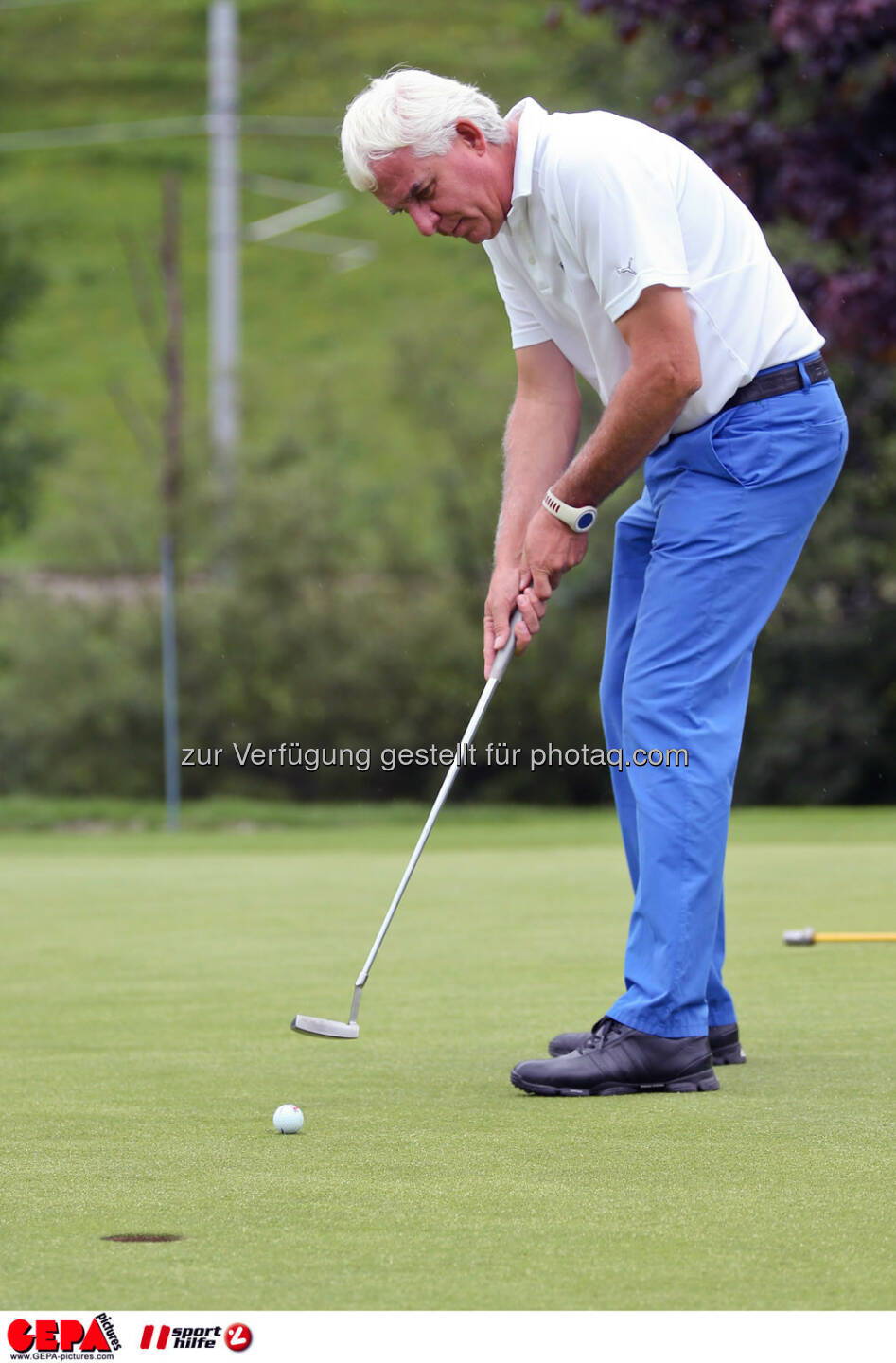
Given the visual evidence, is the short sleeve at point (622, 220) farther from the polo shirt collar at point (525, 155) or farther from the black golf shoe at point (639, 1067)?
the black golf shoe at point (639, 1067)

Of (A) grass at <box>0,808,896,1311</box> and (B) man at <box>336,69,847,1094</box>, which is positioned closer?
(A) grass at <box>0,808,896,1311</box>

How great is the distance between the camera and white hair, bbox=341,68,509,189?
343cm

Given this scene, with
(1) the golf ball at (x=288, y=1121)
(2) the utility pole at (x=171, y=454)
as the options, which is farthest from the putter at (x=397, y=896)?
(2) the utility pole at (x=171, y=454)

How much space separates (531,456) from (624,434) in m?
0.56

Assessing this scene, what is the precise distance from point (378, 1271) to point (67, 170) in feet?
225

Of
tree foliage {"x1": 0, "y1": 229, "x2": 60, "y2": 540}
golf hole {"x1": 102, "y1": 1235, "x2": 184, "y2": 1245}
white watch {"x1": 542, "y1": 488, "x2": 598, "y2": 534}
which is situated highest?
white watch {"x1": 542, "y1": 488, "x2": 598, "y2": 534}

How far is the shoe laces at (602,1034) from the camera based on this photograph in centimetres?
346

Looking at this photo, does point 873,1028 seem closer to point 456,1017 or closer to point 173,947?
point 456,1017

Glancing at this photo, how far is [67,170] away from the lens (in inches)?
2640

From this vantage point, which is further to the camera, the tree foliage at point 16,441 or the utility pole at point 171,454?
the tree foliage at point 16,441

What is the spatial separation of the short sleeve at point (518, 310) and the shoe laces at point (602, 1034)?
132 cm

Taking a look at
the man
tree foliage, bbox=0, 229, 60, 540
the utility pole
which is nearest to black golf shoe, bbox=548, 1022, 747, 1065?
the man

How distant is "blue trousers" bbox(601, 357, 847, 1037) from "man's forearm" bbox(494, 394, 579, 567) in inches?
15.6
